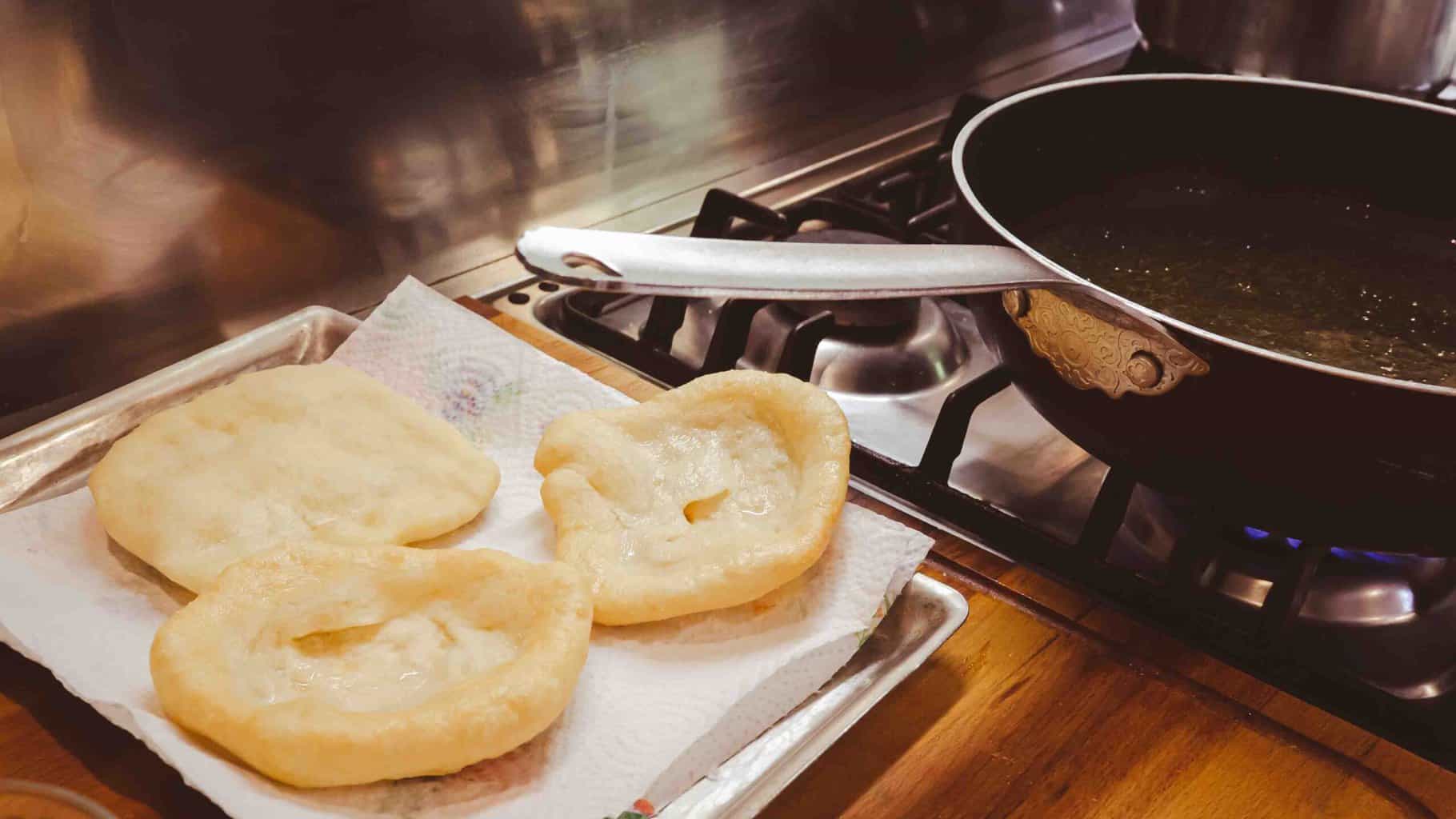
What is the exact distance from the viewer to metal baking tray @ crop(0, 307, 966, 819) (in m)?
0.63

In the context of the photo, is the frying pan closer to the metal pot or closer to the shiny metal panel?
the shiny metal panel

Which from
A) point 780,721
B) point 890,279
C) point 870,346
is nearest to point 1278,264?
point 870,346

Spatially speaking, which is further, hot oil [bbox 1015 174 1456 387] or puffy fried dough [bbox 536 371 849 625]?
hot oil [bbox 1015 174 1456 387]

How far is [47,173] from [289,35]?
0.22 meters

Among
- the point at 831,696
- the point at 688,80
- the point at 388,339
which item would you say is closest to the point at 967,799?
the point at 831,696

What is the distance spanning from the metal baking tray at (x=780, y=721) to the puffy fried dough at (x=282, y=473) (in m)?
0.04

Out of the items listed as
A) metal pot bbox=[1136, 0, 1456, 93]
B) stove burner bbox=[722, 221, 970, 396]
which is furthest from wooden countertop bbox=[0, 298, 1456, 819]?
metal pot bbox=[1136, 0, 1456, 93]

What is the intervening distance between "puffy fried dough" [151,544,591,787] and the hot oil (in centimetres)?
51

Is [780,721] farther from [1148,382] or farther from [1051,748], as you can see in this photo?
[1148,382]

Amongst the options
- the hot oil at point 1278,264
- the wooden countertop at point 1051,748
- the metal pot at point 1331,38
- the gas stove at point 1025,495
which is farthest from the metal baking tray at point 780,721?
the metal pot at point 1331,38

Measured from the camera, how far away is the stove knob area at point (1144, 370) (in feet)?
2.18

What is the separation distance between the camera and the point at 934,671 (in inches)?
28.9

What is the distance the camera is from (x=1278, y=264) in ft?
3.14

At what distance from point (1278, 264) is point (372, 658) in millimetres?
770
